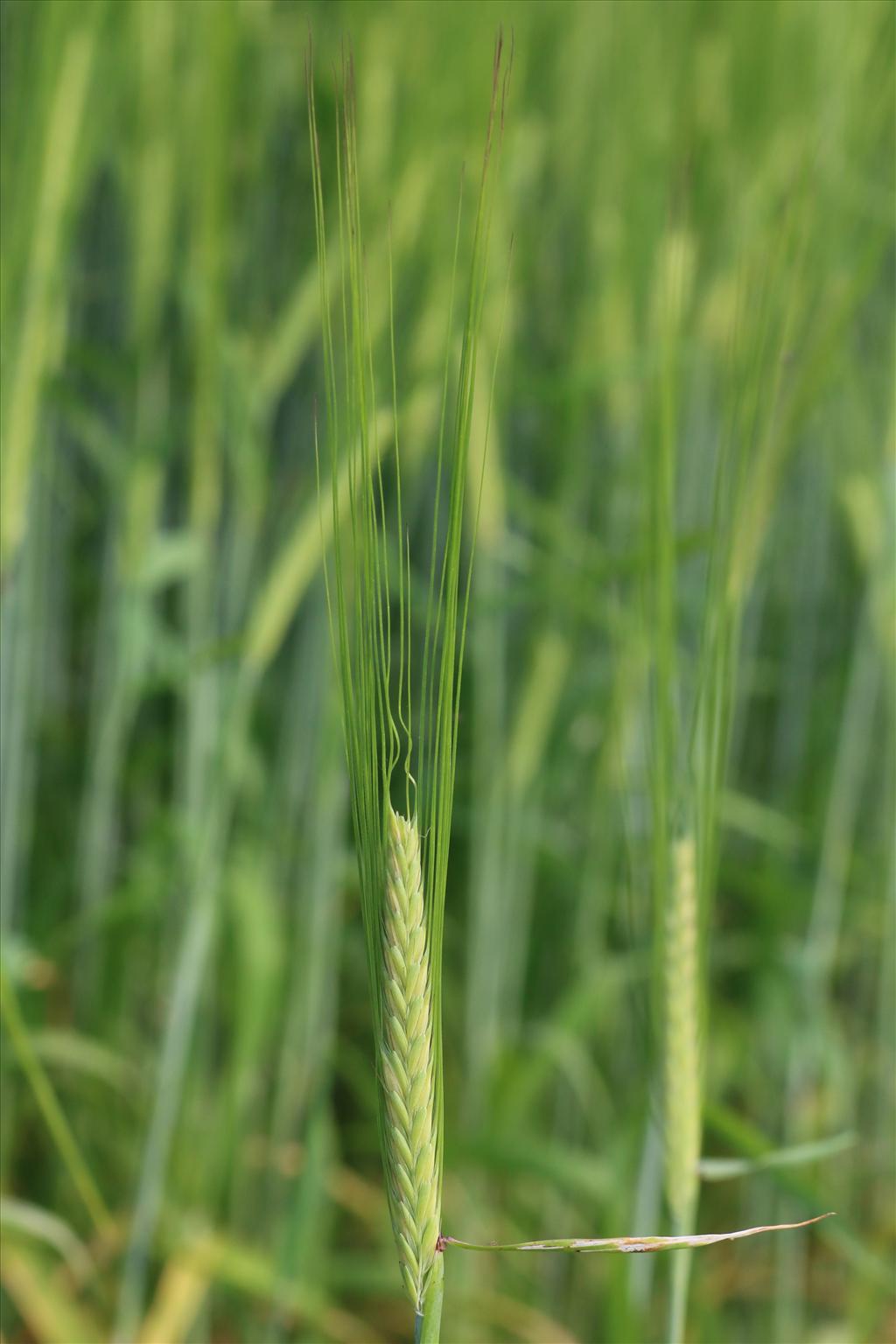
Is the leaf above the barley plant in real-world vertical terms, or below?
below

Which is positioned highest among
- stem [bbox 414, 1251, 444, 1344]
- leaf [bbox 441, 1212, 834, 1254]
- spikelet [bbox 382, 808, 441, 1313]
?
spikelet [bbox 382, 808, 441, 1313]

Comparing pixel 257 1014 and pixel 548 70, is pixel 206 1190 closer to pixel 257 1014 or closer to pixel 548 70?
pixel 257 1014

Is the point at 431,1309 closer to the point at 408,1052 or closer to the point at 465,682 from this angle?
the point at 408,1052

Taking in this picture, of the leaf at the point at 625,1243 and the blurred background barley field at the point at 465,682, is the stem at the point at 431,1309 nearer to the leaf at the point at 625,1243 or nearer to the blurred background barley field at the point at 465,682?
the leaf at the point at 625,1243

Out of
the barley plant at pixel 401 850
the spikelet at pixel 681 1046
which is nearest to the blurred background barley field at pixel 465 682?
the spikelet at pixel 681 1046

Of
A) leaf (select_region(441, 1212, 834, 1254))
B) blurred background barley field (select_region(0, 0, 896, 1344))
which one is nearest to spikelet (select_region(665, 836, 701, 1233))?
leaf (select_region(441, 1212, 834, 1254))

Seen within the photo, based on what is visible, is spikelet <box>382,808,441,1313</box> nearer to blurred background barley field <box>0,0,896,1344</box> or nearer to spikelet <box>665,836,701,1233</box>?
spikelet <box>665,836,701,1233</box>
